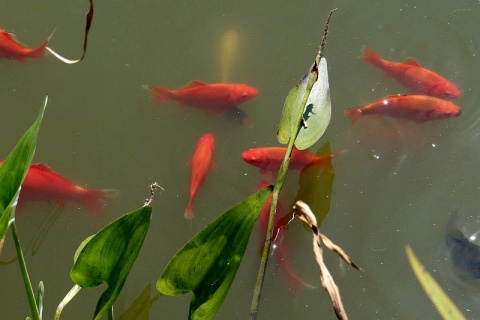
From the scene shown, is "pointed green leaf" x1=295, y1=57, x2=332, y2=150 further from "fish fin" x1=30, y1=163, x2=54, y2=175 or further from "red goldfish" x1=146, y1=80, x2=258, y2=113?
"fish fin" x1=30, y1=163, x2=54, y2=175

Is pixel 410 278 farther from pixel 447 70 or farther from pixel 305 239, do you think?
pixel 447 70

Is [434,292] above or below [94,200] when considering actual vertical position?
below

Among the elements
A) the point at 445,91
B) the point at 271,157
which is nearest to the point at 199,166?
the point at 271,157

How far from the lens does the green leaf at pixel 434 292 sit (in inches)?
105

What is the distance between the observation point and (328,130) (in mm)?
3078

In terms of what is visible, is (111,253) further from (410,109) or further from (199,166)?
(410,109)

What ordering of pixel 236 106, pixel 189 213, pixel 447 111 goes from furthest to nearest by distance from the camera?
pixel 236 106 → pixel 447 111 → pixel 189 213

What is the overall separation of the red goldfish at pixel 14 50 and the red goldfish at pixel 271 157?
1.27 m

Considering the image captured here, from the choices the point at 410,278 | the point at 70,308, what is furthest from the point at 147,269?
the point at 410,278

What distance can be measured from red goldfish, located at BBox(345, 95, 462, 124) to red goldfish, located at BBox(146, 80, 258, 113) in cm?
56

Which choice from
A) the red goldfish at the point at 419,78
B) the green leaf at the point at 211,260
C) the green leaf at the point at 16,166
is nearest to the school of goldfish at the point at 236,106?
the red goldfish at the point at 419,78

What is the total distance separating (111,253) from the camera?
1735mm

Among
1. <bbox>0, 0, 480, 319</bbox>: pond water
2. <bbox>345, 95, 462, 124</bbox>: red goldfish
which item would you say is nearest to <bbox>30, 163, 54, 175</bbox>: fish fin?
<bbox>0, 0, 480, 319</bbox>: pond water

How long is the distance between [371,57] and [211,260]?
1.91 meters
